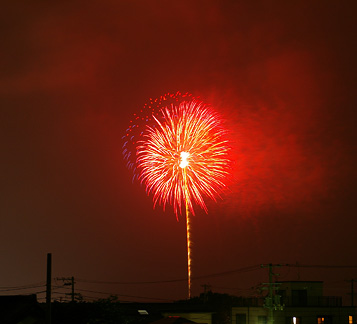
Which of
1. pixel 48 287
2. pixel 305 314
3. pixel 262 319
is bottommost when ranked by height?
pixel 262 319

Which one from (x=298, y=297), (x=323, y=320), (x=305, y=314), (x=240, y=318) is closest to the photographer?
(x=323, y=320)

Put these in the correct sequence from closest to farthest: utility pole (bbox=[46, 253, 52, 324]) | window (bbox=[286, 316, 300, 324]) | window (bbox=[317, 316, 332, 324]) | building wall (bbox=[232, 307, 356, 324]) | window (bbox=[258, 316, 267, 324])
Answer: utility pole (bbox=[46, 253, 52, 324]) < window (bbox=[286, 316, 300, 324]) < building wall (bbox=[232, 307, 356, 324]) < window (bbox=[317, 316, 332, 324]) < window (bbox=[258, 316, 267, 324])

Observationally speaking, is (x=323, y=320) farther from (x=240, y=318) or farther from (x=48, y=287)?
(x=48, y=287)

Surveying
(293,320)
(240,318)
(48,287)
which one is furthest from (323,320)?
(48,287)

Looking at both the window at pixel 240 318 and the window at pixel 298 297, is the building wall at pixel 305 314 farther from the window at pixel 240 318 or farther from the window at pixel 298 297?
the window at pixel 298 297

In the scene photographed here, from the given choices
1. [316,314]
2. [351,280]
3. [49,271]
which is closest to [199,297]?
[351,280]

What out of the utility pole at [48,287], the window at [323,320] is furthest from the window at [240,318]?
the utility pole at [48,287]

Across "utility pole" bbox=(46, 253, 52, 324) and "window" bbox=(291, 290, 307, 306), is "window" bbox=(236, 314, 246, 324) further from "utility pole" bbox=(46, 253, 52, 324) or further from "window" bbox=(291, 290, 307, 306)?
"utility pole" bbox=(46, 253, 52, 324)

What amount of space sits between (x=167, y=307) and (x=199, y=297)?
32994 mm

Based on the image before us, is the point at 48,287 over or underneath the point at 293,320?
over

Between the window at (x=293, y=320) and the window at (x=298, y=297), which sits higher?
the window at (x=298, y=297)

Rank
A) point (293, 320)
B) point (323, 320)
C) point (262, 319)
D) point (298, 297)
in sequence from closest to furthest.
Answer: point (293, 320)
point (323, 320)
point (262, 319)
point (298, 297)

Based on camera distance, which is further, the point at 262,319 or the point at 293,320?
the point at 262,319

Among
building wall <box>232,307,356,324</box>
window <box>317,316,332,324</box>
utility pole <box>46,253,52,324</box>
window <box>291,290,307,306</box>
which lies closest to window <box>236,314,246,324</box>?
building wall <box>232,307,356,324</box>
